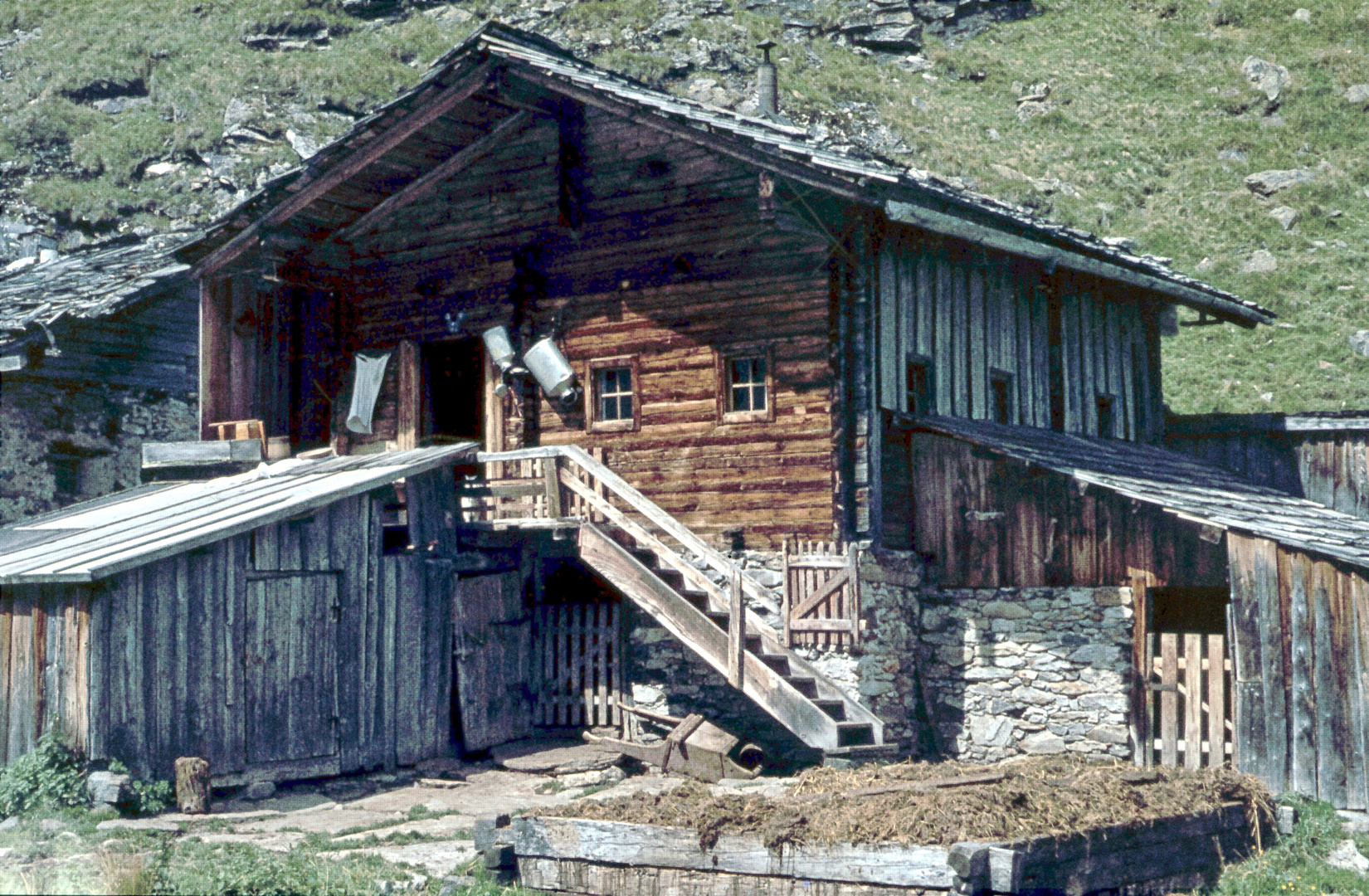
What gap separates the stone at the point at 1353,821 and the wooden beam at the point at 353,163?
1242cm

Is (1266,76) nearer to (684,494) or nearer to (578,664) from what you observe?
(684,494)

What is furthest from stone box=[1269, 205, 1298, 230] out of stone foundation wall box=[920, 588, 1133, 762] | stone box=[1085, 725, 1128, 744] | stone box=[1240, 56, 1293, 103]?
stone box=[1085, 725, 1128, 744]

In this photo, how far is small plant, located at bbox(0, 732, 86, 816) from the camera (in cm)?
1357

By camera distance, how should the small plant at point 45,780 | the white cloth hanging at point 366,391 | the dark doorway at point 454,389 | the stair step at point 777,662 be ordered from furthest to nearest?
the dark doorway at point 454,389
the white cloth hanging at point 366,391
the stair step at point 777,662
the small plant at point 45,780

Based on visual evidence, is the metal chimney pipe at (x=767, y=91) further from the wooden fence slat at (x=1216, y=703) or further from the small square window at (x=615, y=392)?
the wooden fence slat at (x=1216, y=703)

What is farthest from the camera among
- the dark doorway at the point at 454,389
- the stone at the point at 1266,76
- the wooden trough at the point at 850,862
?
the stone at the point at 1266,76

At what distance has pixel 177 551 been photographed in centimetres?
1450

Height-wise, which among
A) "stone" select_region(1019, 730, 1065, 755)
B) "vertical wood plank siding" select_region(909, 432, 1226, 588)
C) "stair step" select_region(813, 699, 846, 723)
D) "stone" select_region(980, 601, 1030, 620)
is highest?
"vertical wood plank siding" select_region(909, 432, 1226, 588)

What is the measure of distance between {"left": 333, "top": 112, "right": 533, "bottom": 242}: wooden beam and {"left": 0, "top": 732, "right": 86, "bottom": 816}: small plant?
891cm

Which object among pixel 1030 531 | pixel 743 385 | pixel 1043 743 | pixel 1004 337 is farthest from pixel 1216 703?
pixel 743 385

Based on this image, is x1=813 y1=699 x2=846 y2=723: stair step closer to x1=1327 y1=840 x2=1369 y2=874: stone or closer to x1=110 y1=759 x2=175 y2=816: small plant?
x1=1327 y1=840 x2=1369 y2=874: stone

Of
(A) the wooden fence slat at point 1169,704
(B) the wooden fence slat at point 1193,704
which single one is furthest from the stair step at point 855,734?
(B) the wooden fence slat at point 1193,704

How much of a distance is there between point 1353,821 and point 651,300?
31.8 ft

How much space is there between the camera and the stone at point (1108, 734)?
15.9m
